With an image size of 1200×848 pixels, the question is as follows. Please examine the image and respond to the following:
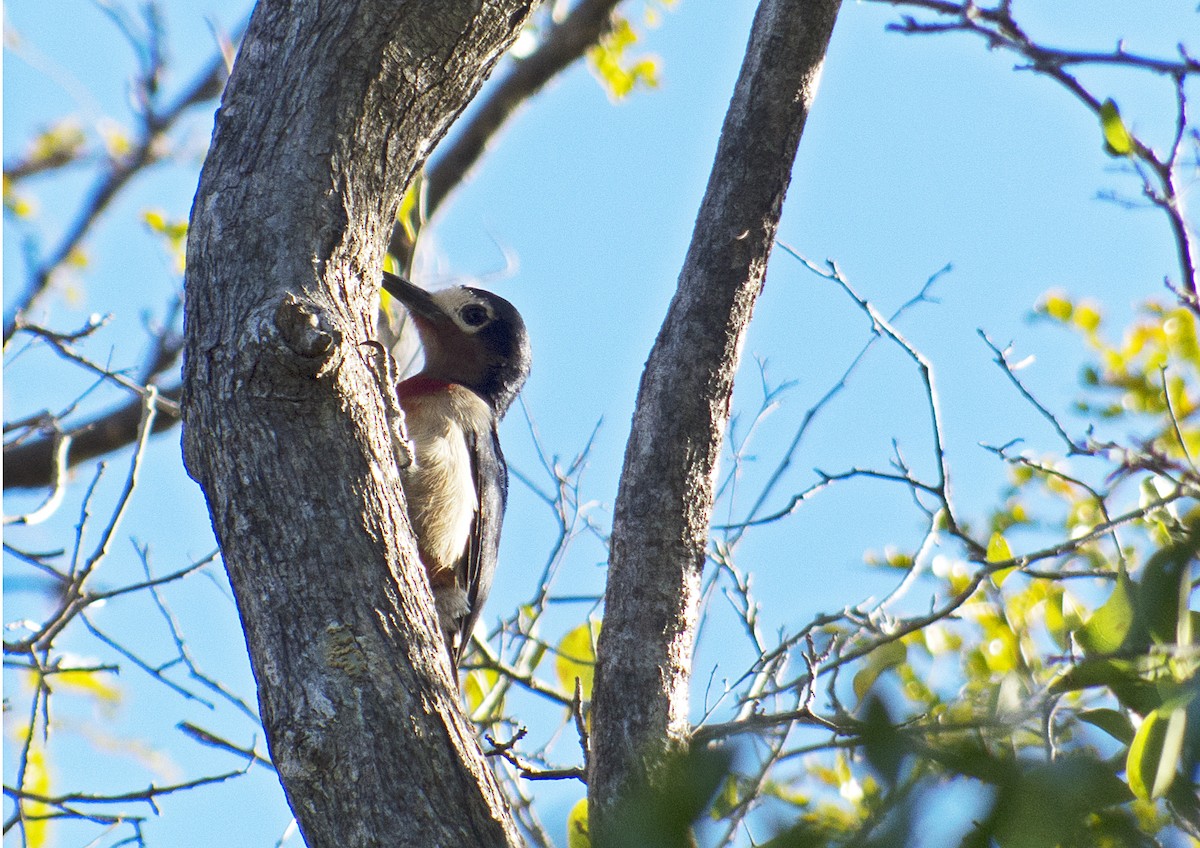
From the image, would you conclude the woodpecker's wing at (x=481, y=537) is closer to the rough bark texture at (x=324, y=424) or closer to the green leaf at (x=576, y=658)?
the green leaf at (x=576, y=658)

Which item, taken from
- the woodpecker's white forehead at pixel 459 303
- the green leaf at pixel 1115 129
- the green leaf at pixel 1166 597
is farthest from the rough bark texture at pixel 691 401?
the woodpecker's white forehead at pixel 459 303

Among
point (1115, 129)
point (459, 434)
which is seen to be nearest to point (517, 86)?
point (459, 434)

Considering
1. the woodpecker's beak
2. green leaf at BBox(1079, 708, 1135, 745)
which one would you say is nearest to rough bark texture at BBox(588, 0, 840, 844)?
green leaf at BBox(1079, 708, 1135, 745)

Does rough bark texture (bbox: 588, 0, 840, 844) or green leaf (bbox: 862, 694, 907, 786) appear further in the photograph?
rough bark texture (bbox: 588, 0, 840, 844)

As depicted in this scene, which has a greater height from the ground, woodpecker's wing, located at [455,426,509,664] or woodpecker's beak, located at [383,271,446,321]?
woodpecker's beak, located at [383,271,446,321]

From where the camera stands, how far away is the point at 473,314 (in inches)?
219

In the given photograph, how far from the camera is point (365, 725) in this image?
212 centimetres

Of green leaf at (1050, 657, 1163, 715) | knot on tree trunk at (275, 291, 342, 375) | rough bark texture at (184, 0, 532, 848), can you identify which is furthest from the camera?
knot on tree trunk at (275, 291, 342, 375)

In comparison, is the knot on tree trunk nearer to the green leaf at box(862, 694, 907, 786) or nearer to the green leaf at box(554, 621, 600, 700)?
the green leaf at box(862, 694, 907, 786)

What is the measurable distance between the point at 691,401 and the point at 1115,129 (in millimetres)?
1590

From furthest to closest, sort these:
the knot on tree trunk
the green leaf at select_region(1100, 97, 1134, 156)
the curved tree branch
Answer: the curved tree branch, the green leaf at select_region(1100, 97, 1134, 156), the knot on tree trunk

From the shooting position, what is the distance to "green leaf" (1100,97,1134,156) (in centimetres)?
349

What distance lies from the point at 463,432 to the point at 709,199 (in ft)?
6.37

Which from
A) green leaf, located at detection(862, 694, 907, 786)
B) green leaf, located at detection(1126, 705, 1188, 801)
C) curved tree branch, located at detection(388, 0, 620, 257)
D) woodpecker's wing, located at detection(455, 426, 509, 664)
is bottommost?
green leaf, located at detection(1126, 705, 1188, 801)
